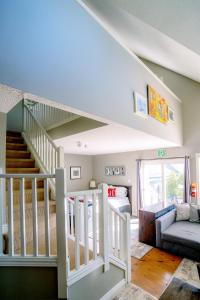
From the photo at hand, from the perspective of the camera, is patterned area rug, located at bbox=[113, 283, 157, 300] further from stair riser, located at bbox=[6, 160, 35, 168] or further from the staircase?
stair riser, located at bbox=[6, 160, 35, 168]

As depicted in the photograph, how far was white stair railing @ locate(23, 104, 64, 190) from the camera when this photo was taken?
2932mm

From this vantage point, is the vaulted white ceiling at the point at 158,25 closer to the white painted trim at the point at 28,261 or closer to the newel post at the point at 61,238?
the newel post at the point at 61,238

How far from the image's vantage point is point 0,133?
7.38 ft

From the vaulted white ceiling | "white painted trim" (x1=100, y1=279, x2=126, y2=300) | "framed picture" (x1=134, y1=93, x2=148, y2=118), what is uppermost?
the vaulted white ceiling

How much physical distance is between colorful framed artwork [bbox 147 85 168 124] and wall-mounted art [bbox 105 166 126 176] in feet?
9.50

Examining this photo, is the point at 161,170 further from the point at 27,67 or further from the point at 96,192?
the point at 27,67

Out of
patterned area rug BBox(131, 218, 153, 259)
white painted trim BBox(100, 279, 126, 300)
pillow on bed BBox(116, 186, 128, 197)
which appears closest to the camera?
white painted trim BBox(100, 279, 126, 300)

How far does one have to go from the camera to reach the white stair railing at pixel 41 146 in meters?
2.93

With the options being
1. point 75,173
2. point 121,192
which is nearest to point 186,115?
point 121,192

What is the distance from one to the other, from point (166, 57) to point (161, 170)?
3.32 m

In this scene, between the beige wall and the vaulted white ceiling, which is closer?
the vaulted white ceiling

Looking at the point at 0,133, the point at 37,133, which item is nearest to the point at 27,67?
the point at 0,133

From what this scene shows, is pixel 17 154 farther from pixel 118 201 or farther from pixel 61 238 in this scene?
pixel 118 201

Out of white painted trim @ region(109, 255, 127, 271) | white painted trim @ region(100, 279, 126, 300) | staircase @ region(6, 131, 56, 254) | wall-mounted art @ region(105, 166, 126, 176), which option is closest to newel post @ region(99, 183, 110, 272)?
white painted trim @ region(109, 255, 127, 271)
